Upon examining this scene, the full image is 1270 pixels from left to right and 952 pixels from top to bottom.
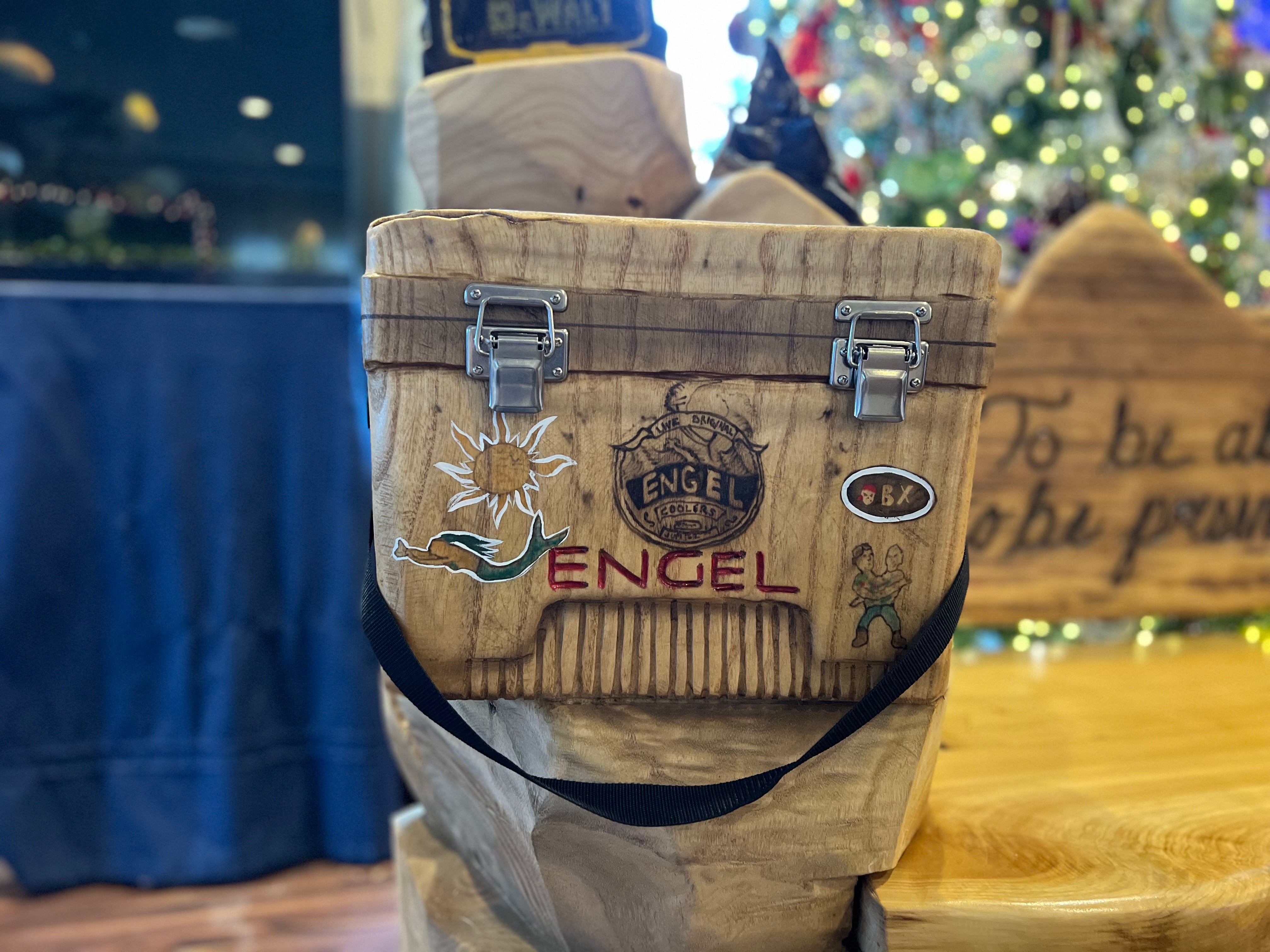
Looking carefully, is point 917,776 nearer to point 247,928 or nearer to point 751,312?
point 751,312

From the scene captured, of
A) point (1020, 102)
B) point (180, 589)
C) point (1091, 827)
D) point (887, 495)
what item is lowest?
point (180, 589)

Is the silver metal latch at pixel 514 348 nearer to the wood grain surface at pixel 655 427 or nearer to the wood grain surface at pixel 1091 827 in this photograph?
the wood grain surface at pixel 655 427

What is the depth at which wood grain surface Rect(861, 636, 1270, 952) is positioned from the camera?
525mm

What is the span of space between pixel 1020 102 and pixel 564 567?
149cm

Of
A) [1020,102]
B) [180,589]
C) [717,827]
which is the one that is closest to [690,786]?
[717,827]

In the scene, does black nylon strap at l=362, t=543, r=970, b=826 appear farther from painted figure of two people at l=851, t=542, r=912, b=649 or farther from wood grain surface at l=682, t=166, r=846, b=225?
wood grain surface at l=682, t=166, r=846, b=225

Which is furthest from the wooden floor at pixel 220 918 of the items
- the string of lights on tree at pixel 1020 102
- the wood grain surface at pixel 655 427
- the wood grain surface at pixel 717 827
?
the string of lights on tree at pixel 1020 102

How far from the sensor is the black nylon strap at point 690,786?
500 millimetres

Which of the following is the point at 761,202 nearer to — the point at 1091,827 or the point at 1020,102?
the point at 1091,827

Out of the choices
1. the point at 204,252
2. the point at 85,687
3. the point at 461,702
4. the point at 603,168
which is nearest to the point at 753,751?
the point at 461,702

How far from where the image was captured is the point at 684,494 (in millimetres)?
493

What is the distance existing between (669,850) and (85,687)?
1.04 meters

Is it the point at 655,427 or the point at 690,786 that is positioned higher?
the point at 655,427

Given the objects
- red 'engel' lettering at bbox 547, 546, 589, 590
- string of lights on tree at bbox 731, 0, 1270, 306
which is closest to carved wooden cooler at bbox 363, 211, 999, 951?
red 'engel' lettering at bbox 547, 546, 589, 590
